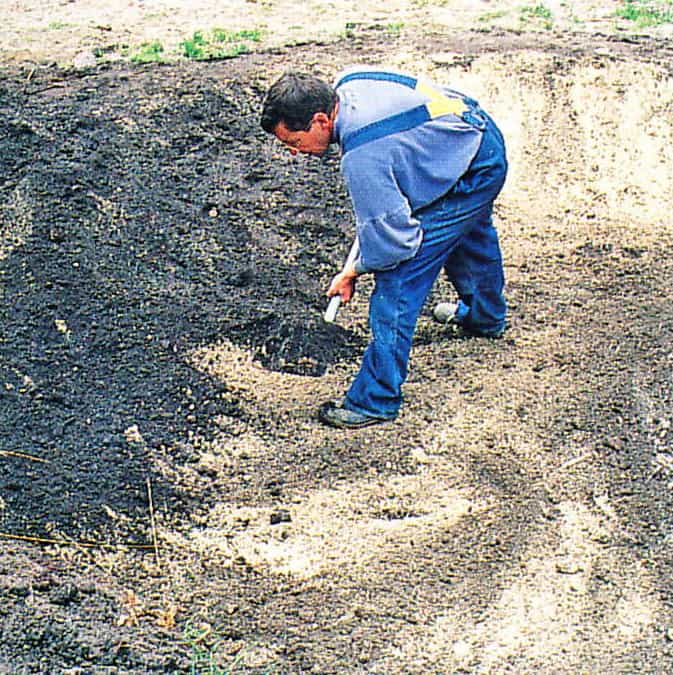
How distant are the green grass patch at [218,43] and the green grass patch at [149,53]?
6.1 inches

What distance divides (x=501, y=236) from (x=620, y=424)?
171 centimetres

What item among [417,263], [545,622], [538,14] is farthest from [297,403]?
[538,14]

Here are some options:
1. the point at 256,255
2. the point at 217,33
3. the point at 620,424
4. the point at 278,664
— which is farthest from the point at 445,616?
the point at 217,33

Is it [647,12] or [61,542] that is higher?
[647,12]

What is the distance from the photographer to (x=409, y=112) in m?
3.93

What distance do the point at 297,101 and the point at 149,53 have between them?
152 inches

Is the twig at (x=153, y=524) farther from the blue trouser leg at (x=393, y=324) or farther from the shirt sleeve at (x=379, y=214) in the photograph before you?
the shirt sleeve at (x=379, y=214)

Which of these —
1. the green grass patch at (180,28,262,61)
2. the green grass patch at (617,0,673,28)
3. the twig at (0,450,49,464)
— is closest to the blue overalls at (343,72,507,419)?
the twig at (0,450,49,464)

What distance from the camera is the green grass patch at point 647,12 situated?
319 inches

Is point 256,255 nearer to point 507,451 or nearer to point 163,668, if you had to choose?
point 507,451

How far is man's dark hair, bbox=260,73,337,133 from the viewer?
3.73 m

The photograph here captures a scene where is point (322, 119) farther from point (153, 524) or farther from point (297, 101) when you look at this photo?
point (153, 524)

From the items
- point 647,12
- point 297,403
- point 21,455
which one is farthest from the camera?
point 647,12

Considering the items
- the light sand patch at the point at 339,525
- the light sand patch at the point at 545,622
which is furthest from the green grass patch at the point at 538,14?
the light sand patch at the point at 545,622
